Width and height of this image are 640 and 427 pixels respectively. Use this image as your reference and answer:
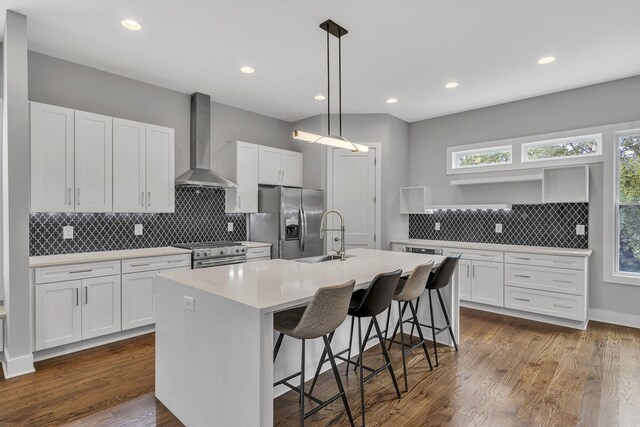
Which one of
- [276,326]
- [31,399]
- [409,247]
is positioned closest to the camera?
[276,326]

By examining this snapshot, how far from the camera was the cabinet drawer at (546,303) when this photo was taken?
13.0 ft

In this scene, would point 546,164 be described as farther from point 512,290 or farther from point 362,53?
point 362,53

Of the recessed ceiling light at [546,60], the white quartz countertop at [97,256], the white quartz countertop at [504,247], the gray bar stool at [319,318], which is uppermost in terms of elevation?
the recessed ceiling light at [546,60]

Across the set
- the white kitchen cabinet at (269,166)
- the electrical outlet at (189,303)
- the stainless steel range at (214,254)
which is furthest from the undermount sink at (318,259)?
the white kitchen cabinet at (269,166)

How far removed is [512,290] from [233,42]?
4326 millimetres

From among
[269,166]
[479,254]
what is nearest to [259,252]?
[269,166]

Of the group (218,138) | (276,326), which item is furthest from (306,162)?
(276,326)

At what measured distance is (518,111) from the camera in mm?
4852

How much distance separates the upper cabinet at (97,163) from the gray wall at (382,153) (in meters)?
2.21

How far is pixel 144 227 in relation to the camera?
4203mm

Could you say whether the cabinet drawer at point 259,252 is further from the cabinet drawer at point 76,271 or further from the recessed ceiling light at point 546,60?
the recessed ceiling light at point 546,60

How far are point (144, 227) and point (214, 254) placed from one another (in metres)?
0.93

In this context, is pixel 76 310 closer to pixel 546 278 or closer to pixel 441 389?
pixel 441 389

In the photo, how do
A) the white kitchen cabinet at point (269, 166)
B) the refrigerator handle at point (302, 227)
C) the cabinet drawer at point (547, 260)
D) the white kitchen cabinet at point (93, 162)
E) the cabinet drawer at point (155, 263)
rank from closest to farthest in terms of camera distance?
1. the white kitchen cabinet at point (93, 162)
2. the cabinet drawer at point (155, 263)
3. the cabinet drawer at point (547, 260)
4. the refrigerator handle at point (302, 227)
5. the white kitchen cabinet at point (269, 166)
